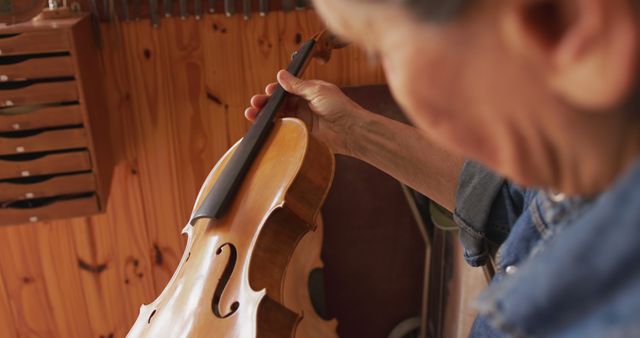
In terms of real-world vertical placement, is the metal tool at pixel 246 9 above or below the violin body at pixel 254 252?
above

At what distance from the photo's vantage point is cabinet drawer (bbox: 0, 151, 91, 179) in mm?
1421

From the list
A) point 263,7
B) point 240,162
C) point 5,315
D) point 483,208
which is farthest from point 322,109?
point 5,315

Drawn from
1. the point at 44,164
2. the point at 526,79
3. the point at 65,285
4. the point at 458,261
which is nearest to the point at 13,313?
the point at 65,285

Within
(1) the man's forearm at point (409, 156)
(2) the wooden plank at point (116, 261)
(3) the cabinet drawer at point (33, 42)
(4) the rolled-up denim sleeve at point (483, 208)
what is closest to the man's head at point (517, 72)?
(4) the rolled-up denim sleeve at point (483, 208)

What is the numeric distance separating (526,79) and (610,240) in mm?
100

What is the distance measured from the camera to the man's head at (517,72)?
0.30 m

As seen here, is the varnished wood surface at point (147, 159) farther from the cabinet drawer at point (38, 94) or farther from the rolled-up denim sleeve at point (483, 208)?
the rolled-up denim sleeve at point (483, 208)

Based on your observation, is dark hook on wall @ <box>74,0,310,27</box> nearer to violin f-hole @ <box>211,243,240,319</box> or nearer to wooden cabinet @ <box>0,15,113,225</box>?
wooden cabinet @ <box>0,15,113,225</box>

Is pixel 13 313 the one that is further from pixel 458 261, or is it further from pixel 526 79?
pixel 526 79

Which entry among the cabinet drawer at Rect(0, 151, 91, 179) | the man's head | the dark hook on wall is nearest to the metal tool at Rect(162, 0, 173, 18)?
the dark hook on wall

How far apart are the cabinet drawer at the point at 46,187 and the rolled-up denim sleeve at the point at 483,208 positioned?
955mm

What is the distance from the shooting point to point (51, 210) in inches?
57.7

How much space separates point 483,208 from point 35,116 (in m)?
1.06

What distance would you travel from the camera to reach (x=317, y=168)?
3.62 feet
